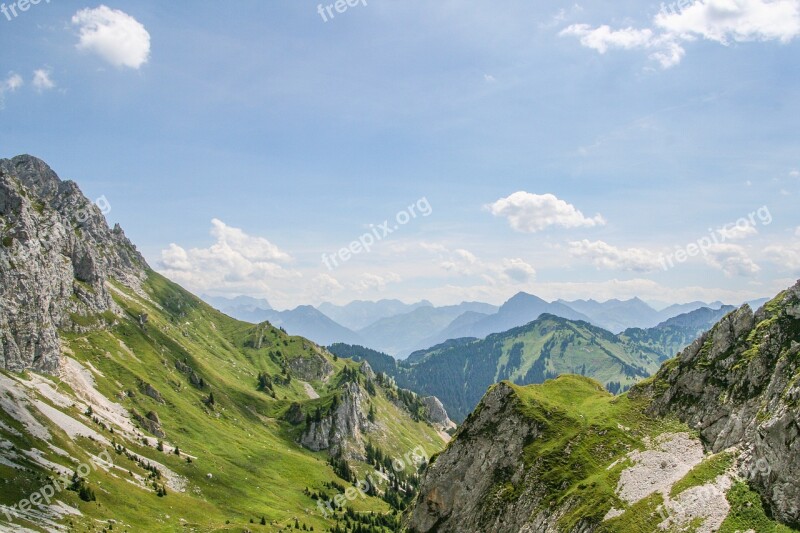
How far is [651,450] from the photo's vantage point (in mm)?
67938

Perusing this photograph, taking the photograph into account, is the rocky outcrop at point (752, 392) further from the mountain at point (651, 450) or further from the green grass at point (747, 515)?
the green grass at point (747, 515)

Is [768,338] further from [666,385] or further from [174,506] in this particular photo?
[174,506]

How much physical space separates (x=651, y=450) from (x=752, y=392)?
49.5ft

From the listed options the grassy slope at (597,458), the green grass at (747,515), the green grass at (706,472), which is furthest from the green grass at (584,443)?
the green grass at (747,515)

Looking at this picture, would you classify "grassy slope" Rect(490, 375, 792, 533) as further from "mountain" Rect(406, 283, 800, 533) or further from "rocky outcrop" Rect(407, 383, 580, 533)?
"rocky outcrop" Rect(407, 383, 580, 533)

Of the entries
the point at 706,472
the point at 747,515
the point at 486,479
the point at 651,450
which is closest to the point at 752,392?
the point at 706,472

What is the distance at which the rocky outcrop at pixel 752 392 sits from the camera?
5038 cm

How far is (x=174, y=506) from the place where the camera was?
413ft

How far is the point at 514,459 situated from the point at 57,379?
159m

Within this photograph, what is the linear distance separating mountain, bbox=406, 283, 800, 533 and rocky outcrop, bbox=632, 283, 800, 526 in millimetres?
157

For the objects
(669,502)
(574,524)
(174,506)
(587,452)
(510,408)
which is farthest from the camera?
(174,506)

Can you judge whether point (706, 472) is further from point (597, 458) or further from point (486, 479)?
point (486, 479)

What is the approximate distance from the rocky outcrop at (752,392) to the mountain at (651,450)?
16 centimetres

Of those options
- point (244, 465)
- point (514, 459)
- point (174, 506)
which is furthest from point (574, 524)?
point (244, 465)
